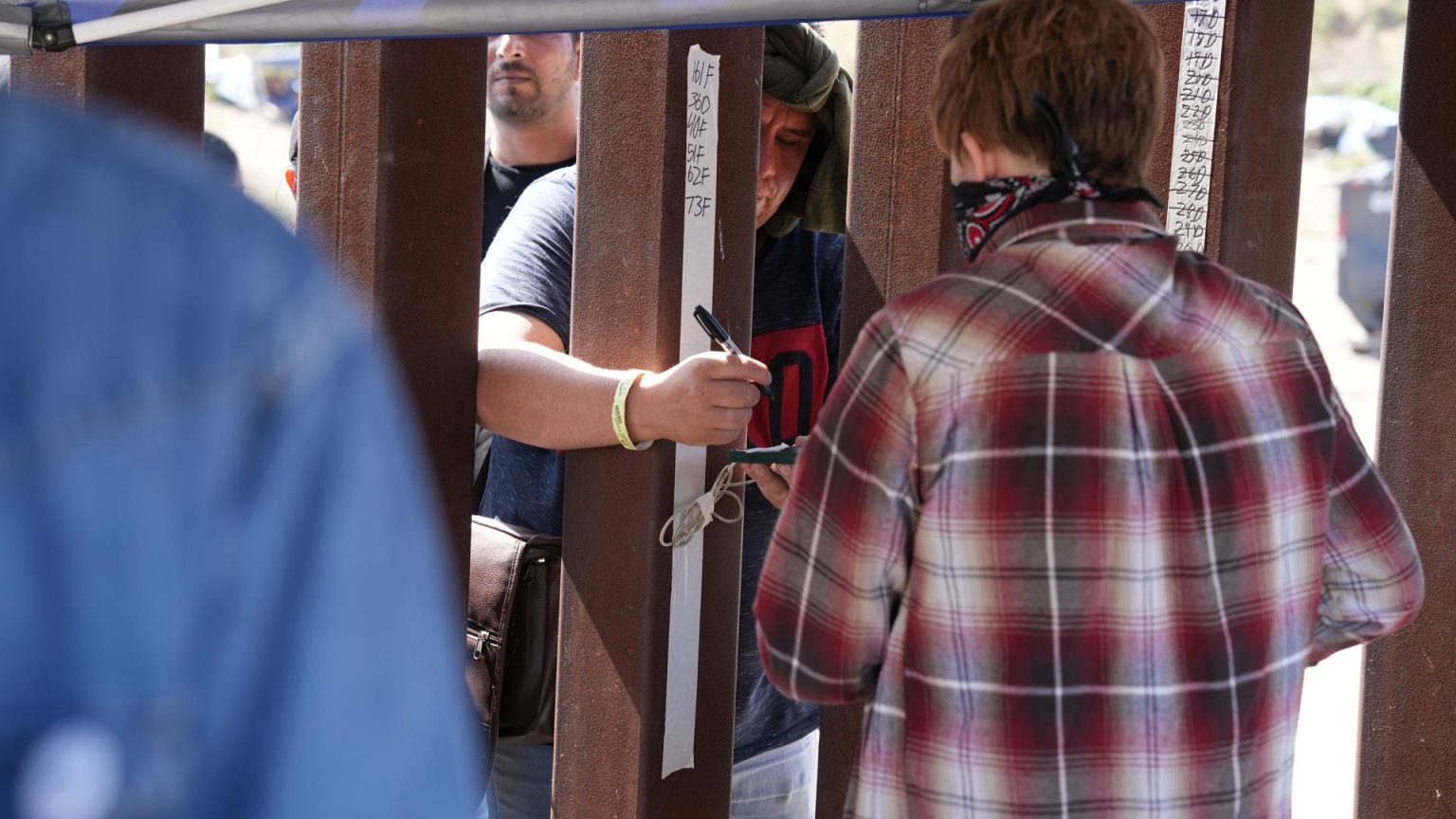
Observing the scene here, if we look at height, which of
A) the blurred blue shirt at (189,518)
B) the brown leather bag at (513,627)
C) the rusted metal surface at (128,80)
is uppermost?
the rusted metal surface at (128,80)

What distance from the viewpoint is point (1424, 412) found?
2.04 m

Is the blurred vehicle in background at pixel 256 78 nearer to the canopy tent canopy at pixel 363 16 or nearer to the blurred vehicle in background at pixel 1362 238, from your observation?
the blurred vehicle in background at pixel 1362 238

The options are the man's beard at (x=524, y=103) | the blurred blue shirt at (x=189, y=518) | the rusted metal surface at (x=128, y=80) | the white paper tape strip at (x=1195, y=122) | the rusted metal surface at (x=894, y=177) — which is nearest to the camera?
the blurred blue shirt at (x=189, y=518)

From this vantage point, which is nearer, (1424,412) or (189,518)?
(189,518)

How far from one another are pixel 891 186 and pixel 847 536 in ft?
3.11

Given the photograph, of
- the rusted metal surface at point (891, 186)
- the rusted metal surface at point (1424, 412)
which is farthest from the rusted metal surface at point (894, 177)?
the rusted metal surface at point (1424, 412)

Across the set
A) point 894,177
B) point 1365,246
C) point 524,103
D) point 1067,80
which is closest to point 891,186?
point 894,177

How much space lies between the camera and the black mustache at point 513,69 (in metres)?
2.95

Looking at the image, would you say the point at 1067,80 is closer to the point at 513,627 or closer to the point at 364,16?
the point at 364,16

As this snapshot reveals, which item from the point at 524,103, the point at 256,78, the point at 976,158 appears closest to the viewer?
the point at 976,158

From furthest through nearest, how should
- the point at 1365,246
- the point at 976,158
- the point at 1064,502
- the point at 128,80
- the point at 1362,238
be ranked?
the point at 1362,238 → the point at 1365,246 → the point at 128,80 → the point at 976,158 → the point at 1064,502

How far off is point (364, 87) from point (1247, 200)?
124 centimetres

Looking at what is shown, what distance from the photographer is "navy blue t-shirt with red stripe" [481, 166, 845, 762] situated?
2.18m

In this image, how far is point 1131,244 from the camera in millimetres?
1291
